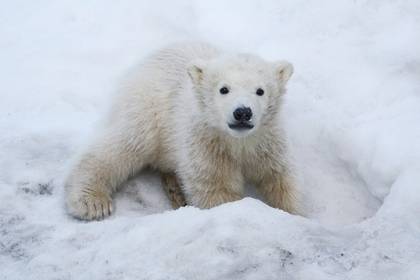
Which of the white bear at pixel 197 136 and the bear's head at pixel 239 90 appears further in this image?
the white bear at pixel 197 136

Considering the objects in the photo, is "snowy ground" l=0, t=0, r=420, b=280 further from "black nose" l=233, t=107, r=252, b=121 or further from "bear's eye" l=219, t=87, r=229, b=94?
"bear's eye" l=219, t=87, r=229, b=94

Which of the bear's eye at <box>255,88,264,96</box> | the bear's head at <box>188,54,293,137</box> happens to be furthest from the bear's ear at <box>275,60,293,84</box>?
the bear's eye at <box>255,88,264,96</box>

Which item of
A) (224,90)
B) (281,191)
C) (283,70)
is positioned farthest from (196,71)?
(281,191)

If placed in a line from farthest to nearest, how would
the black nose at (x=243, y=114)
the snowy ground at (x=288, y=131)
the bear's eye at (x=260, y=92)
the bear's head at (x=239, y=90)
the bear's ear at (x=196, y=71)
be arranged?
the bear's ear at (x=196, y=71)
the bear's eye at (x=260, y=92)
the bear's head at (x=239, y=90)
the black nose at (x=243, y=114)
the snowy ground at (x=288, y=131)

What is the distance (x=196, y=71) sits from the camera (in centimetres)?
567

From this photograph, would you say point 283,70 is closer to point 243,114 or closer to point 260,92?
A: point 260,92

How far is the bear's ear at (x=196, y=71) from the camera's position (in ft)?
18.6

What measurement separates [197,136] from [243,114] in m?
0.85

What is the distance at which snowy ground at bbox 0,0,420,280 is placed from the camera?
168 inches

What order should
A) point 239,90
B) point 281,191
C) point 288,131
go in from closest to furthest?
point 239,90
point 281,191
point 288,131

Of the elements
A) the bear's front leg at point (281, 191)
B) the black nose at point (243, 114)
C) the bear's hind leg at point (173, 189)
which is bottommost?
the bear's hind leg at point (173, 189)

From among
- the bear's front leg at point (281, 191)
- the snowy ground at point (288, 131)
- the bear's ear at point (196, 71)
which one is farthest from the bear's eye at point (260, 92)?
the snowy ground at point (288, 131)

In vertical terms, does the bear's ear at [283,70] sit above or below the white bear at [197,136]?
above

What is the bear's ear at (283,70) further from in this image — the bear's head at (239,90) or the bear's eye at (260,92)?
the bear's eye at (260,92)
